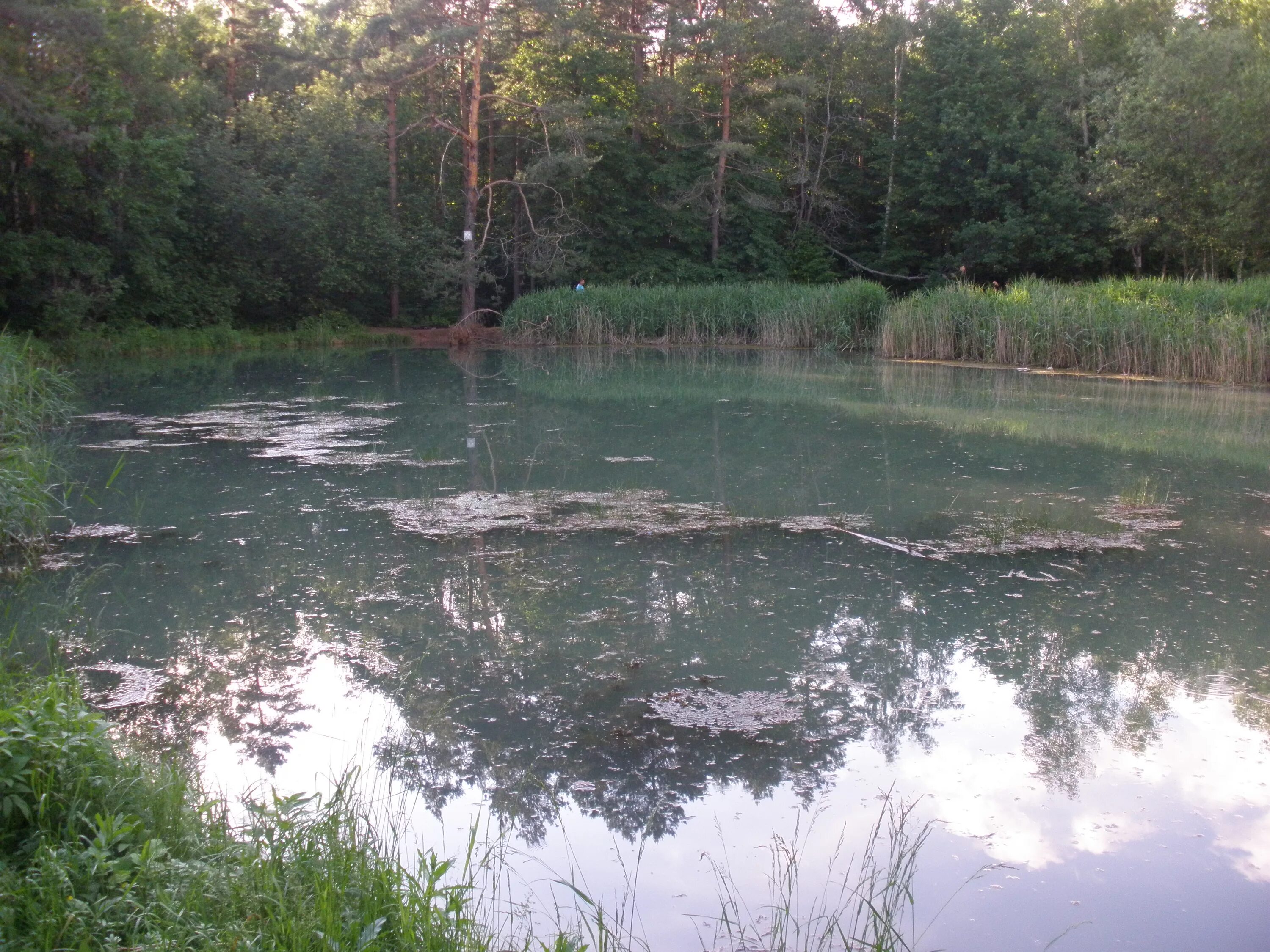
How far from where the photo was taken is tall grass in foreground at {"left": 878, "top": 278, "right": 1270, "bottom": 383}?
42.8 feet

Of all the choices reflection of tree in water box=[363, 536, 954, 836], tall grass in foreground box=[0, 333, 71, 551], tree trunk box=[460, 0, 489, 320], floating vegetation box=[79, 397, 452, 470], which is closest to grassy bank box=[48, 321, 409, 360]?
tree trunk box=[460, 0, 489, 320]

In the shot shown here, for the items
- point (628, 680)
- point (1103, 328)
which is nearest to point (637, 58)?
point (1103, 328)

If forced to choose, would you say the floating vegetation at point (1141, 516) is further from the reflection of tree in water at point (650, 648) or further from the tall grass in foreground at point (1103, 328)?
the tall grass in foreground at point (1103, 328)

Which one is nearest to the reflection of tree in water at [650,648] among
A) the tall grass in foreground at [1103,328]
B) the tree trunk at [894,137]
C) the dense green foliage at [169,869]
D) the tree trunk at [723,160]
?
the dense green foliage at [169,869]

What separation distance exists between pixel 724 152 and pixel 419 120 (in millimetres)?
6800

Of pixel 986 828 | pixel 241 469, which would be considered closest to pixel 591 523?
pixel 241 469

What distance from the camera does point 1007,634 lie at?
4.16 metres

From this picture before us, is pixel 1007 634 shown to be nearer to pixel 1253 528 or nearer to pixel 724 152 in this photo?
pixel 1253 528

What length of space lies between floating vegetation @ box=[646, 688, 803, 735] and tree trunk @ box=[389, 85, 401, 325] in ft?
65.3

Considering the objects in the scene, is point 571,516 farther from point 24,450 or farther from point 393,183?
point 393,183

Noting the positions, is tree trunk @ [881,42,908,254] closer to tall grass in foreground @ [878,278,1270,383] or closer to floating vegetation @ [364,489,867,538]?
tall grass in foreground @ [878,278,1270,383]

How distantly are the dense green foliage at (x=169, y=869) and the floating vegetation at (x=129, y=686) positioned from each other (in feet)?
3.21

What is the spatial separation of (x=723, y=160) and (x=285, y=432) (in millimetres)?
18323

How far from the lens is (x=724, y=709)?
344cm
